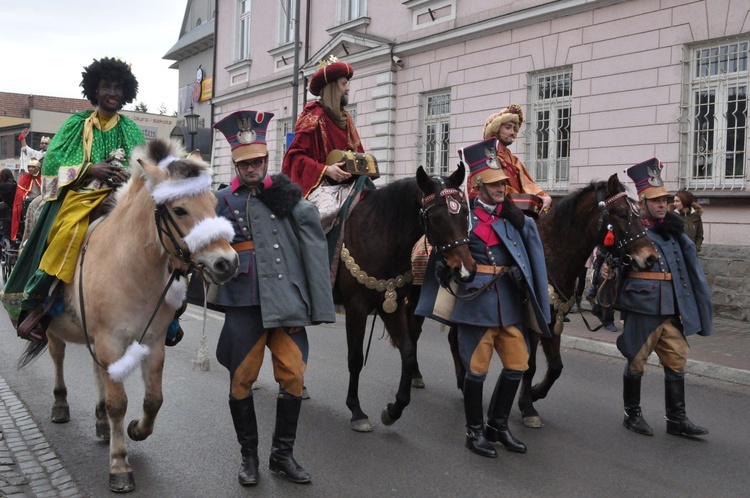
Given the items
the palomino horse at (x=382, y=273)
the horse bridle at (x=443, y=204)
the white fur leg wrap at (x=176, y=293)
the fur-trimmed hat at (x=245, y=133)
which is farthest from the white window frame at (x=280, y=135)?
the fur-trimmed hat at (x=245, y=133)

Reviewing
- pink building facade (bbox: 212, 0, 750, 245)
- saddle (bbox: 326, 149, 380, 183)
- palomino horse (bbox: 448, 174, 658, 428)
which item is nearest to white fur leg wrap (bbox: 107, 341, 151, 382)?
saddle (bbox: 326, 149, 380, 183)

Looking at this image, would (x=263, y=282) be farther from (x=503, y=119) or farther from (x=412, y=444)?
(x=503, y=119)

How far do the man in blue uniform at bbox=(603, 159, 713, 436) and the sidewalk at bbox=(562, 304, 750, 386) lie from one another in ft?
8.16

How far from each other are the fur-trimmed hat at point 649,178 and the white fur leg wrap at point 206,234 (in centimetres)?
334

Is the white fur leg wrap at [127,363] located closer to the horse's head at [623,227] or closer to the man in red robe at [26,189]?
the horse's head at [623,227]

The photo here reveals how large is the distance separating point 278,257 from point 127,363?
104cm

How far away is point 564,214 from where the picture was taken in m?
5.89

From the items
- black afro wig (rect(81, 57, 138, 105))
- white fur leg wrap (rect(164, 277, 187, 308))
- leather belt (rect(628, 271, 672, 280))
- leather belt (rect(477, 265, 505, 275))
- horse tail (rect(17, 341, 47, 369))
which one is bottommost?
horse tail (rect(17, 341, 47, 369))

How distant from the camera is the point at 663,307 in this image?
5.39 meters

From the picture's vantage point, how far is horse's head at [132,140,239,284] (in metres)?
3.69

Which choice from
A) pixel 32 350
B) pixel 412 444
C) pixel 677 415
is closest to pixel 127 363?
pixel 32 350

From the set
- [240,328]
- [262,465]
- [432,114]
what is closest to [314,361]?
[262,465]

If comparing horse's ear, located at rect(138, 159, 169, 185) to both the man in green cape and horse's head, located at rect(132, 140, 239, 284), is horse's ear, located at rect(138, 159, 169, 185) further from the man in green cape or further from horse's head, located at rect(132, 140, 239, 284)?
the man in green cape

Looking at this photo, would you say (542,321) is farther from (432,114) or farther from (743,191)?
(432,114)
